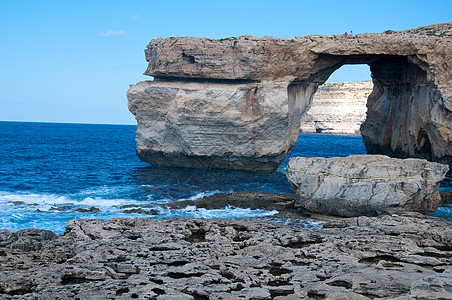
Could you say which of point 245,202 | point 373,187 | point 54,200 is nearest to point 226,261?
point 373,187

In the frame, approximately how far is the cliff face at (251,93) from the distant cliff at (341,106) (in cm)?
5748

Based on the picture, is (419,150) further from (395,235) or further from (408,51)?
(395,235)

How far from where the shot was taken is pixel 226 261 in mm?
11484

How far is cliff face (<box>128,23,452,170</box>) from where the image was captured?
27.1 metres

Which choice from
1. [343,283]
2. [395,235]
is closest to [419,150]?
[395,235]

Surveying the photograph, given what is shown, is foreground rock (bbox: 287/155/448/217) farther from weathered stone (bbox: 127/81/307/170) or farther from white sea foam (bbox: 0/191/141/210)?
weathered stone (bbox: 127/81/307/170)

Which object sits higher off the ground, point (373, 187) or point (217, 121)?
point (217, 121)

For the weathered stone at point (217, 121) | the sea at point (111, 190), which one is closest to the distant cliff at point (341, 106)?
the sea at point (111, 190)

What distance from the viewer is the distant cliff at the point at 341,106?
86938 mm

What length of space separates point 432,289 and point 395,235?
525 cm

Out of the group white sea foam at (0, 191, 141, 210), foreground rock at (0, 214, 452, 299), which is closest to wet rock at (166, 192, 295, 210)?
white sea foam at (0, 191, 141, 210)

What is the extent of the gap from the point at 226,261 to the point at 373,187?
9.41m

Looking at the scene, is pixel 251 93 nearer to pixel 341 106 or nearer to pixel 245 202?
pixel 245 202

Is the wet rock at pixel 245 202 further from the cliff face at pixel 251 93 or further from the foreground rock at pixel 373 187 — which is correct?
the cliff face at pixel 251 93
